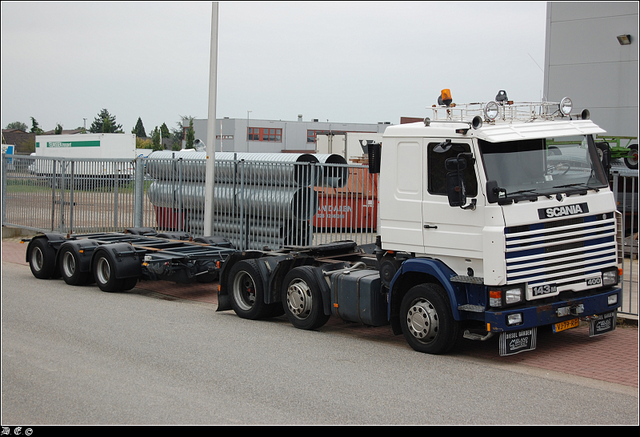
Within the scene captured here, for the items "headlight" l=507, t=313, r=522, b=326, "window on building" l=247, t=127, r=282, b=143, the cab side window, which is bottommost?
"headlight" l=507, t=313, r=522, b=326

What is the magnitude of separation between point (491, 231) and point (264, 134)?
78.5 m

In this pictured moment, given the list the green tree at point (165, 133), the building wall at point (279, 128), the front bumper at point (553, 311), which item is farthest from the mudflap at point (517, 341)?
the green tree at point (165, 133)

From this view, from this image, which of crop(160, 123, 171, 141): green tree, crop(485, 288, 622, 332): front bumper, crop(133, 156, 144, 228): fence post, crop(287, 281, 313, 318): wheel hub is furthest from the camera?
crop(160, 123, 171, 141): green tree

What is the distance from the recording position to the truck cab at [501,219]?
7.86 meters

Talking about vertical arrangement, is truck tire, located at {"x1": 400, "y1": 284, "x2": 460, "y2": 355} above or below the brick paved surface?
above

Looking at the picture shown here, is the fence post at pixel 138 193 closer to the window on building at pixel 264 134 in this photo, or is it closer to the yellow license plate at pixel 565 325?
the yellow license plate at pixel 565 325

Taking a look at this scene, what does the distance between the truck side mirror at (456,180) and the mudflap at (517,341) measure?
1.64 metres

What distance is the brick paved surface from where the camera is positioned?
7856 mm

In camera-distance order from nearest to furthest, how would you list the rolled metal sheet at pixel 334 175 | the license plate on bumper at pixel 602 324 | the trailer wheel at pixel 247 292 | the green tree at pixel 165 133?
the license plate on bumper at pixel 602 324
the trailer wheel at pixel 247 292
the rolled metal sheet at pixel 334 175
the green tree at pixel 165 133

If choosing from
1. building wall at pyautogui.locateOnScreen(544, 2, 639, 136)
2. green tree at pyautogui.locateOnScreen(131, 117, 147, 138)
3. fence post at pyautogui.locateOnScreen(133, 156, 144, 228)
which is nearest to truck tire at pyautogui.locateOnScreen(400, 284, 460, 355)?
fence post at pyautogui.locateOnScreen(133, 156, 144, 228)

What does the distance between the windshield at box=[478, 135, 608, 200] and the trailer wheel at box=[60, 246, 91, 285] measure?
8.88 meters

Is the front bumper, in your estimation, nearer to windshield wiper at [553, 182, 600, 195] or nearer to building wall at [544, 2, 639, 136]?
windshield wiper at [553, 182, 600, 195]

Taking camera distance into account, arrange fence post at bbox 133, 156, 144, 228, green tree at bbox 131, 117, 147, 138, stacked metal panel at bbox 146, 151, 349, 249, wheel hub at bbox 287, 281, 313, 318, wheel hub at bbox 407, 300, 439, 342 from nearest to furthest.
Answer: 1. wheel hub at bbox 407, 300, 439, 342
2. wheel hub at bbox 287, 281, 313, 318
3. stacked metal panel at bbox 146, 151, 349, 249
4. fence post at bbox 133, 156, 144, 228
5. green tree at bbox 131, 117, 147, 138

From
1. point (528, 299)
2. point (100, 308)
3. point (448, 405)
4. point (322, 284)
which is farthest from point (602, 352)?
point (100, 308)
